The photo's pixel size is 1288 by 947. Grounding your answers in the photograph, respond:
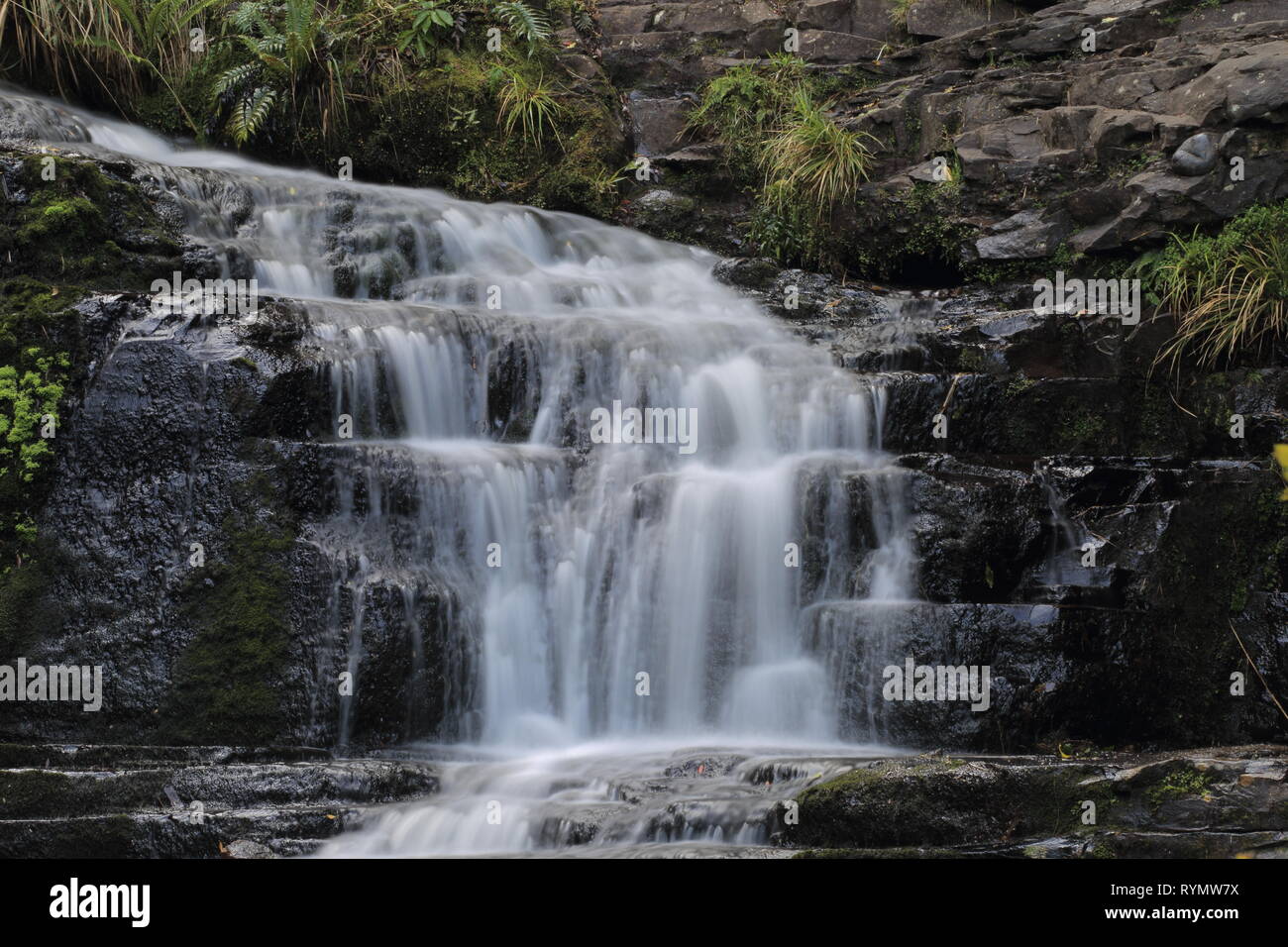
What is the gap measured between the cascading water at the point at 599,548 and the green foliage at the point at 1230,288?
2.16 m

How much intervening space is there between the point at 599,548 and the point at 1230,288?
179 inches

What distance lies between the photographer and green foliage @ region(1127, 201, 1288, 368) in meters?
7.76

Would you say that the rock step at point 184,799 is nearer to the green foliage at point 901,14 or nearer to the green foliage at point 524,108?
the green foliage at point 524,108

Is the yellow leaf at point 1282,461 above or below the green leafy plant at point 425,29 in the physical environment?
→ below

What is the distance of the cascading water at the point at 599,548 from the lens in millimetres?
5566

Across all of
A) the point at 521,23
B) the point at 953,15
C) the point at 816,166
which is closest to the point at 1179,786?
the point at 816,166

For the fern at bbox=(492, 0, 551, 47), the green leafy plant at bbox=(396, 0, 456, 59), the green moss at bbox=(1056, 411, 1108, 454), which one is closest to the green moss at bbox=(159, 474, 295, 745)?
the green moss at bbox=(1056, 411, 1108, 454)

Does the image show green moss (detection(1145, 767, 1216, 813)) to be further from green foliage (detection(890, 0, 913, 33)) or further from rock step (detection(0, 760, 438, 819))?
green foliage (detection(890, 0, 913, 33))

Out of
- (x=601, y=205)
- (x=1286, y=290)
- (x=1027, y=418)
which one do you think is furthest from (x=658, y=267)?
(x=1286, y=290)

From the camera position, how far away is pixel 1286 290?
7.71 m

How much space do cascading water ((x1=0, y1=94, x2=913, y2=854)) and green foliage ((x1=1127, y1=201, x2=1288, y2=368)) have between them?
216cm

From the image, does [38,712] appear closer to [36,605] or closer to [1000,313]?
[36,605]

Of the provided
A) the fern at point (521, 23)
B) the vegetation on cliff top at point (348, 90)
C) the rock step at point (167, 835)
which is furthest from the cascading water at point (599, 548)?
the fern at point (521, 23)

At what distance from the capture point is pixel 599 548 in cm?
716
